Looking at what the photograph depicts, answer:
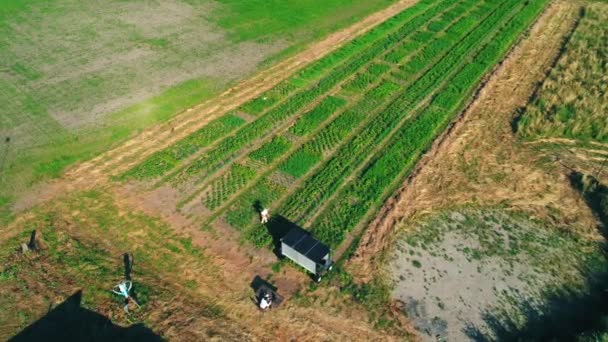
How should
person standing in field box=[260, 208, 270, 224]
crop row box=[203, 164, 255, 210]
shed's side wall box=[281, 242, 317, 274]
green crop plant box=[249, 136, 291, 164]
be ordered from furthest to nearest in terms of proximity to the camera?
green crop plant box=[249, 136, 291, 164], crop row box=[203, 164, 255, 210], person standing in field box=[260, 208, 270, 224], shed's side wall box=[281, 242, 317, 274]

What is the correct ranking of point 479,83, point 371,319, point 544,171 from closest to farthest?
1. point 371,319
2. point 544,171
3. point 479,83

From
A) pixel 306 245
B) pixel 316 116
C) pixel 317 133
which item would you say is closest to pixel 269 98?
pixel 316 116

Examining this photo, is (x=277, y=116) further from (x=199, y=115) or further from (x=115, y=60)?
(x=115, y=60)

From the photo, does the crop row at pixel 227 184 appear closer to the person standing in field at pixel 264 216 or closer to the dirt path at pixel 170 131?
the person standing in field at pixel 264 216

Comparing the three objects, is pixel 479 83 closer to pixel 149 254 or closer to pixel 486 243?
pixel 486 243

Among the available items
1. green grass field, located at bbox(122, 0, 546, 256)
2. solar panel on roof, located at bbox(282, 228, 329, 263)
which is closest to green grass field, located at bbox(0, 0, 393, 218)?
green grass field, located at bbox(122, 0, 546, 256)

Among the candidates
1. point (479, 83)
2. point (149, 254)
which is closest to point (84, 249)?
point (149, 254)

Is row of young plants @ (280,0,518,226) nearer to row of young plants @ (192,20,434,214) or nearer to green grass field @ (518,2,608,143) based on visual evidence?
row of young plants @ (192,20,434,214)
